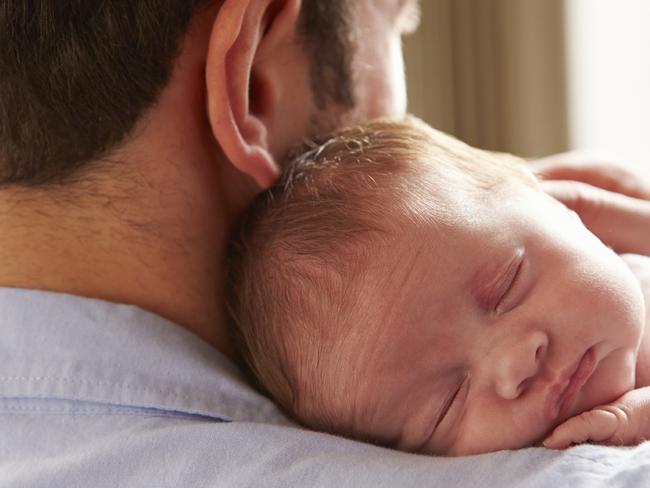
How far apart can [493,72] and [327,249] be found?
5.84 feet

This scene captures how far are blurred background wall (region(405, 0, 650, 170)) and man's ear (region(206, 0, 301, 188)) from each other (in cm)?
135

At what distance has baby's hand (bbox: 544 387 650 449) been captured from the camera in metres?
0.91

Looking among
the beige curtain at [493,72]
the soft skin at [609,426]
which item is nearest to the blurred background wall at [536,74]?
the beige curtain at [493,72]

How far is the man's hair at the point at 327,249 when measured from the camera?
103cm

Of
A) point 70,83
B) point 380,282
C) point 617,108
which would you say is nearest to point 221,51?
point 70,83

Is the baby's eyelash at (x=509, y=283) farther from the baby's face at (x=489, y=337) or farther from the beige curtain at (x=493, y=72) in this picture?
the beige curtain at (x=493, y=72)

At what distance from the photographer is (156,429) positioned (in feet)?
2.98

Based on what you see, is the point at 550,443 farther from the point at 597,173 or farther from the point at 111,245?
the point at 597,173

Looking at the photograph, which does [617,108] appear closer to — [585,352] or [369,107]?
[369,107]

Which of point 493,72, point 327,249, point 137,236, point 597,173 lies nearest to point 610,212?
point 597,173

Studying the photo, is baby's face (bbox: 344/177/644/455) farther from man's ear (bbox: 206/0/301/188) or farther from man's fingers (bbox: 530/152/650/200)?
man's fingers (bbox: 530/152/650/200)

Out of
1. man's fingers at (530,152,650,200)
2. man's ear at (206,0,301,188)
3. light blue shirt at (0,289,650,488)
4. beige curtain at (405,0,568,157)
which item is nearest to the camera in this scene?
light blue shirt at (0,289,650,488)

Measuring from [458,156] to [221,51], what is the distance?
304 millimetres

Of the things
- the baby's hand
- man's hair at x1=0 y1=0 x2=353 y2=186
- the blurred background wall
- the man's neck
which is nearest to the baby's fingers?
the baby's hand
